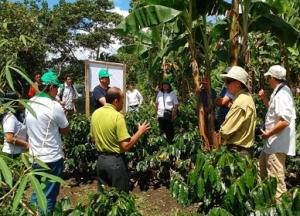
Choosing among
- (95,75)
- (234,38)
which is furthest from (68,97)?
(234,38)

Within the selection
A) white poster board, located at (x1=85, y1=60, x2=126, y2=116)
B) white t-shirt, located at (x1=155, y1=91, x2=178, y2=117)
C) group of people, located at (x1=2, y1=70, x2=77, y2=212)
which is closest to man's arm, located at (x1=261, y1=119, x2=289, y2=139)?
group of people, located at (x1=2, y1=70, x2=77, y2=212)

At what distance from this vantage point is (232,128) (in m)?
4.06

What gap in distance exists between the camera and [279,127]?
429 cm

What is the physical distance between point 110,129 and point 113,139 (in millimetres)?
107

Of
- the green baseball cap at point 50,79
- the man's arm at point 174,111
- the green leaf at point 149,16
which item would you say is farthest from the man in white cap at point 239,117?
the man's arm at point 174,111

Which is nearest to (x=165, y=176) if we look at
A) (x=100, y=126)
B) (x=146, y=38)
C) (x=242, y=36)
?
(x=242, y=36)

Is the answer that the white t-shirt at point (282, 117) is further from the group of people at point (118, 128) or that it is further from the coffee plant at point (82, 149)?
the coffee plant at point (82, 149)

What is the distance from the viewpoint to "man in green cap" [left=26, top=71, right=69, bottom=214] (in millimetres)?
4059

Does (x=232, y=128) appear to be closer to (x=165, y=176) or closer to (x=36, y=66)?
(x=165, y=176)

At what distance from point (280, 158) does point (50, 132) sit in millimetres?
2328

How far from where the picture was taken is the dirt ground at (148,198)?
5.72 metres

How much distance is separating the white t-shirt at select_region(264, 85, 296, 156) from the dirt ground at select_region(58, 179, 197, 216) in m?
1.43

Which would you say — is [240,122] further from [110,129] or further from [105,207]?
[105,207]

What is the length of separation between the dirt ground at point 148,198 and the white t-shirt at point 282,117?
4.71 ft
